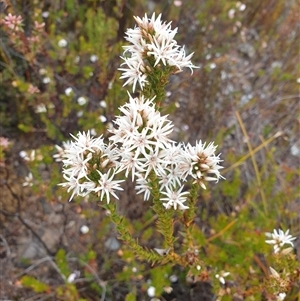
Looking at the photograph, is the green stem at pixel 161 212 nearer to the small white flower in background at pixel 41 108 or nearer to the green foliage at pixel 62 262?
the green foliage at pixel 62 262

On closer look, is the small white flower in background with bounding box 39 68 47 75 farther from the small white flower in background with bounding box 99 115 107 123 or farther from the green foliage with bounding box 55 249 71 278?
the green foliage with bounding box 55 249 71 278

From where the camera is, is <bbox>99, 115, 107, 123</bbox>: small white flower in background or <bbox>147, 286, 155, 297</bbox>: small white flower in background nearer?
<bbox>147, 286, 155, 297</bbox>: small white flower in background

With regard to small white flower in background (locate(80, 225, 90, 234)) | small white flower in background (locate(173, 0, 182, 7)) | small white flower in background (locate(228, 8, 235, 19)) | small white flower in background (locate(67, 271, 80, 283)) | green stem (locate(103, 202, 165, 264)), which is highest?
small white flower in background (locate(228, 8, 235, 19))

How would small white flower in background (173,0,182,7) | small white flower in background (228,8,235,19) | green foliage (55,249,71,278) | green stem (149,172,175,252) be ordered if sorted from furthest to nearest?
1. small white flower in background (228,8,235,19)
2. small white flower in background (173,0,182,7)
3. green foliage (55,249,71,278)
4. green stem (149,172,175,252)

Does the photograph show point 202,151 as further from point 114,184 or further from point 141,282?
point 141,282

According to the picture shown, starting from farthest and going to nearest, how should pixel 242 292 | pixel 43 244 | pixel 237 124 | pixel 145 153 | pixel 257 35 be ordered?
pixel 257 35
pixel 237 124
pixel 43 244
pixel 242 292
pixel 145 153

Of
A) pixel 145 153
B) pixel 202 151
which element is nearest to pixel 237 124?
pixel 202 151

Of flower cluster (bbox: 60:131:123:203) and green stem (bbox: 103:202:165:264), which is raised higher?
flower cluster (bbox: 60:131:123:203)

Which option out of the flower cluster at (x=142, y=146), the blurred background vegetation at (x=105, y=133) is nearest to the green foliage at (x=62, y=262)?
the blurred background vegetation at (x=105, y=133)

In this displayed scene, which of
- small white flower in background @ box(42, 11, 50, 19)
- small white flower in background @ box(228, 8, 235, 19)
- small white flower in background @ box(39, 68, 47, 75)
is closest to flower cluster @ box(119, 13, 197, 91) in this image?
small white flower in background @ box(39, 68, 47, 75)
